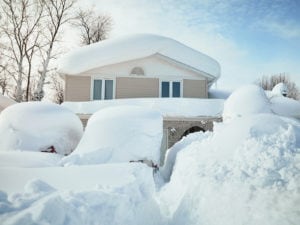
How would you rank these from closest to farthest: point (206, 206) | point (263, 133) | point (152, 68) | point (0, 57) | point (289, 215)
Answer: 1. point (289, 215)
2. point (206, 206)
3. point (263, 133)
4. point (152, 68)
5. point (0, 57)

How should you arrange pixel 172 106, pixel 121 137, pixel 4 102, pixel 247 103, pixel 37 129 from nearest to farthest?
pixel 121 137 < pixel 37 129 < pixel 247 103 < pixel 172 106 < pixel 4 102

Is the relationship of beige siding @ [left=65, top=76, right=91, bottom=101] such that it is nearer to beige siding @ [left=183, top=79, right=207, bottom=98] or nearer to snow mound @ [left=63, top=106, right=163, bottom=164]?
beige siding @ [left=183, top=79, right=207, bottom=98]

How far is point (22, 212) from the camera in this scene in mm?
2814

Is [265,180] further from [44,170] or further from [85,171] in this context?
[44,170]

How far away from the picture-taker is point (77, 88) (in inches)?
619

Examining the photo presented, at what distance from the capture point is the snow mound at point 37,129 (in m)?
7.85

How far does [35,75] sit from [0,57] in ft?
10.0

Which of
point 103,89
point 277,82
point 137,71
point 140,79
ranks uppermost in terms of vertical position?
point 277,82

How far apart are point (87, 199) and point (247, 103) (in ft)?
29.6

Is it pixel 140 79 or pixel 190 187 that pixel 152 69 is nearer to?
pixel 140 79

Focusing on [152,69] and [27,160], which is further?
[152,69]

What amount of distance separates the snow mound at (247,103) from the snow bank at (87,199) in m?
6.94

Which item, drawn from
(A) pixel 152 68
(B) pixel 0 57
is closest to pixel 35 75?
(B) pixel 0 57

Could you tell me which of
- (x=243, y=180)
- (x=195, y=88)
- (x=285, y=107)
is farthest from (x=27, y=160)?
(x=195, y=88)
